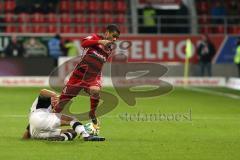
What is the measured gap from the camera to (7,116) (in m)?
18.2

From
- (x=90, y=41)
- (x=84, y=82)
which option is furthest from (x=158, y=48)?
(x=90, y=41)

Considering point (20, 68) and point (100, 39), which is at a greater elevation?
point (100, 39)

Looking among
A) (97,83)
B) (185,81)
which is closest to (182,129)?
(97,83)

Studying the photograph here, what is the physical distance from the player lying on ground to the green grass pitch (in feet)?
0.67

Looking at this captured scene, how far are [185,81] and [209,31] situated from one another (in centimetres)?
507

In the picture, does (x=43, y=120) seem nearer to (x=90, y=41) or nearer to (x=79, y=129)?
(x=79, y=129)

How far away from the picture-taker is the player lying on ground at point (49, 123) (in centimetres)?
1301

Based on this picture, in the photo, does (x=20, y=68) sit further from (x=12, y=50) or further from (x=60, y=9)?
(x=60, y=9)

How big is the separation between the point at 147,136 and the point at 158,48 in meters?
21.2

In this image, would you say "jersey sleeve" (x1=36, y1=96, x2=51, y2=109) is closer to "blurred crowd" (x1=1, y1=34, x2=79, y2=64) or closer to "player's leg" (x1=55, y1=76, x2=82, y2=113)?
"player's leg" (x1=55, y1=76, x2=82, y2=113)

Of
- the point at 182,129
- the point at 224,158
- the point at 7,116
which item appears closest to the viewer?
the point at 224,158

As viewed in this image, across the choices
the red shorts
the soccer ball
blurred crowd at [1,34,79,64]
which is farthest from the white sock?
blurred crowd at [1,34,79,64]

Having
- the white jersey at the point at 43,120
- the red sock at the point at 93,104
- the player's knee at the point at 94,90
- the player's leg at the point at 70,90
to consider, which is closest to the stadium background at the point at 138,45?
the red sock at the point at 93,104

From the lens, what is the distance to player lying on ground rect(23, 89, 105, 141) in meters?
13.0
